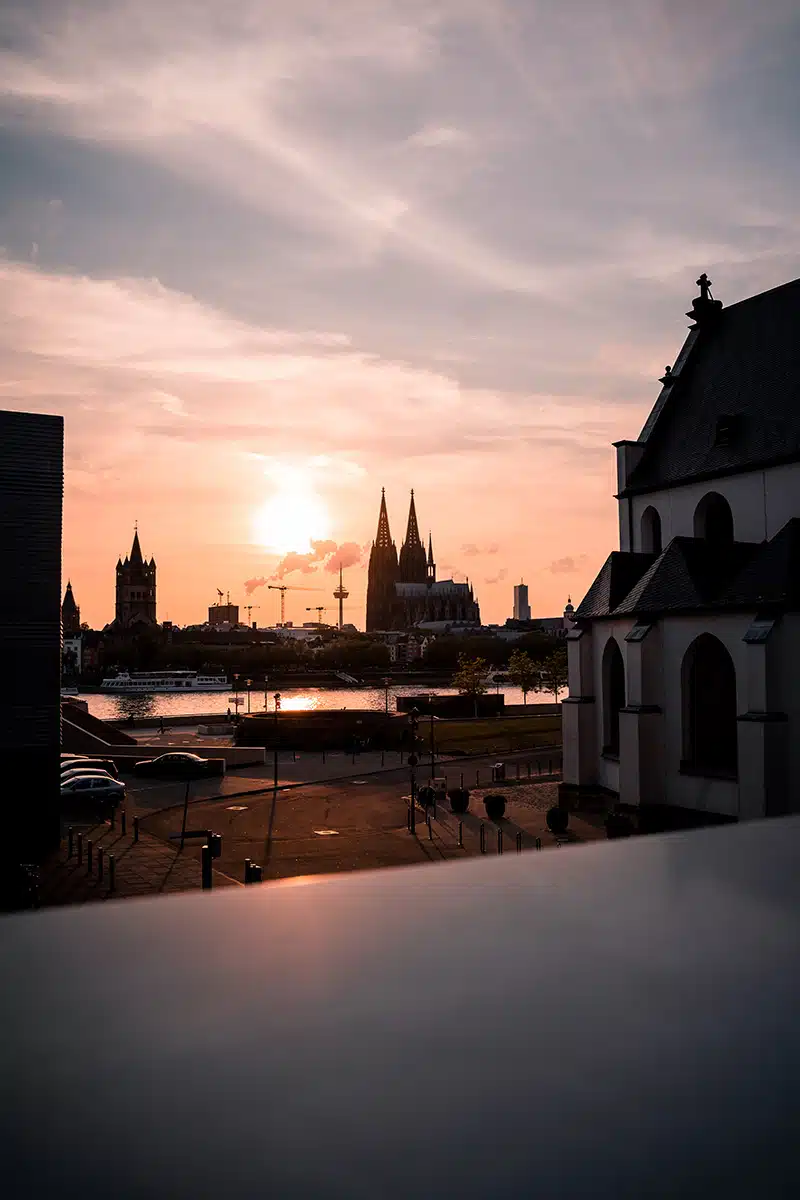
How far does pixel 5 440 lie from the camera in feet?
80.2

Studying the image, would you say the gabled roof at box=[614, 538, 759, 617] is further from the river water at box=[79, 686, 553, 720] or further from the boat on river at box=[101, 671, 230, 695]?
the boat on river at box=[101, 671, 230, 695]

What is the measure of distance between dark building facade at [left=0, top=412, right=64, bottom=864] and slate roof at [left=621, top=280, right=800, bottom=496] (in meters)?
19.1

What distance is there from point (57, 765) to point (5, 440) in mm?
8590

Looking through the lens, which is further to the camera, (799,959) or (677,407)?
(677,407)

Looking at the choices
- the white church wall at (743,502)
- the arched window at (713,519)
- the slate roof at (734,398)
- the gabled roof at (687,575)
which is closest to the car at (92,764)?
the gabled roof at (687,575)

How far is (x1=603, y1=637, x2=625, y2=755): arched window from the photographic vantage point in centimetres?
2980

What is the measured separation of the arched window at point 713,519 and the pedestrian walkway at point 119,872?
721 inches

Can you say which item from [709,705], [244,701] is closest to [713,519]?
[709,705]

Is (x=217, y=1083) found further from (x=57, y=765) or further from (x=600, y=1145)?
(x=57, y=765)

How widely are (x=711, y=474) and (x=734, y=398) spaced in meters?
2.77

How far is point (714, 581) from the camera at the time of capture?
25.9 m

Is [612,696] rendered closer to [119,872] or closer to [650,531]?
[650,531]

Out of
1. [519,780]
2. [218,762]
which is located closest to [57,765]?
[218,762]

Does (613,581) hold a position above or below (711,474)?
below
